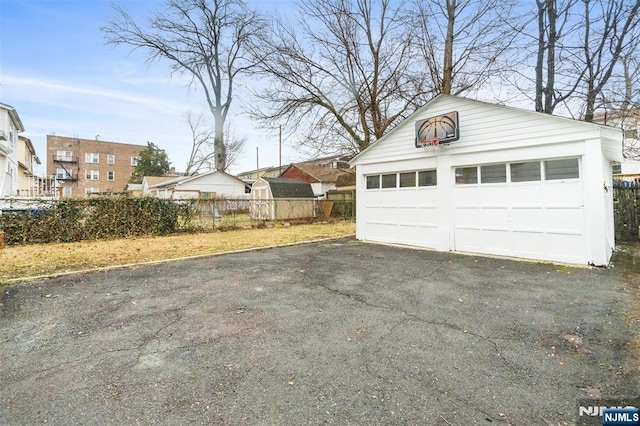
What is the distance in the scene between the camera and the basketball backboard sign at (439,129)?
8.57m

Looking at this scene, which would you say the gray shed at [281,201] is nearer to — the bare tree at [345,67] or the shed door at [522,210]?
the bare tree at [345,67]

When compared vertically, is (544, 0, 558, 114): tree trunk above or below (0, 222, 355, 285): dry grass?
above

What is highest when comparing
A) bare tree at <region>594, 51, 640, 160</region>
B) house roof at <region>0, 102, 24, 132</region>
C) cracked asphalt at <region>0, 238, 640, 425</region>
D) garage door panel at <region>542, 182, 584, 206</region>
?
house roof at <region>0, 102, 24, 132</region>

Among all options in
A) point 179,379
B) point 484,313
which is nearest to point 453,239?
point 484,313

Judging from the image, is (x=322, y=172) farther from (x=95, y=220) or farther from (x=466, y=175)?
(x=466, y=175)

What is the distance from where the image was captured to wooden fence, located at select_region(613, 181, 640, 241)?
10.5 m

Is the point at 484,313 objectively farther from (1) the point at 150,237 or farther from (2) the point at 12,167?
(2) the point at 12,167

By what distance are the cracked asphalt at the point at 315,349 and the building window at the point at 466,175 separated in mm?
3322

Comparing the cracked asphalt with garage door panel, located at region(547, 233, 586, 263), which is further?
garage door panel, located at region(547, 233, 586, 263)

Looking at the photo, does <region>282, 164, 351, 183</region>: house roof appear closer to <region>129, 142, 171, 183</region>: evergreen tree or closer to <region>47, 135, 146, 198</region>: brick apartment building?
<region>129, 142, 171, 183</region>: evergreen tree

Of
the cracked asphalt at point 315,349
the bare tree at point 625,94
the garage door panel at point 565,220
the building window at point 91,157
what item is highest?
the building window at point 91,157

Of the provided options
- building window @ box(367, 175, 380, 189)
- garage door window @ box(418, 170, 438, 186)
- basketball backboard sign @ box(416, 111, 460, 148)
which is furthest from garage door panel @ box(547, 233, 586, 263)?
building window @ box(367, 175, 380, 189)

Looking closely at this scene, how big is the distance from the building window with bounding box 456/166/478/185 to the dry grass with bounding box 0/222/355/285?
617cm

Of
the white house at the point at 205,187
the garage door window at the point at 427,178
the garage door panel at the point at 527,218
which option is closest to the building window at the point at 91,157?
the white house at the point at 205,187
